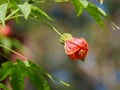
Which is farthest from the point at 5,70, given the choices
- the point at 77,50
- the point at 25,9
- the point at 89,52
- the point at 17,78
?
the point at 89,52

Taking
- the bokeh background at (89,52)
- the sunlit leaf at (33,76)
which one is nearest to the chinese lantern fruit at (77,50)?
the sunlit leaf at (33,76)

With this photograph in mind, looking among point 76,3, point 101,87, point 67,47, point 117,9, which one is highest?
point 76,3

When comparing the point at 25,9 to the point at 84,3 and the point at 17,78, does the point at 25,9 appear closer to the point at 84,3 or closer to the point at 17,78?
the point at 84,3

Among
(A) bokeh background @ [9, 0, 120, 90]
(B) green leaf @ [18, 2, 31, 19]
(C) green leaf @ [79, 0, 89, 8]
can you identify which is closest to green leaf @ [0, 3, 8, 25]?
(B) green leaf @ [18, 2, 31, 19]

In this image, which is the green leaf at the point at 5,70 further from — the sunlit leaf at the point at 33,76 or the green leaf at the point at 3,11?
A: the green leaf at the point at 3,11

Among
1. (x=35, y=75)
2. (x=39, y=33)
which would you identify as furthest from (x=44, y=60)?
(x=35, y=75)

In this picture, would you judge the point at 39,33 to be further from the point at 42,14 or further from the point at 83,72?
the point at 42,14
